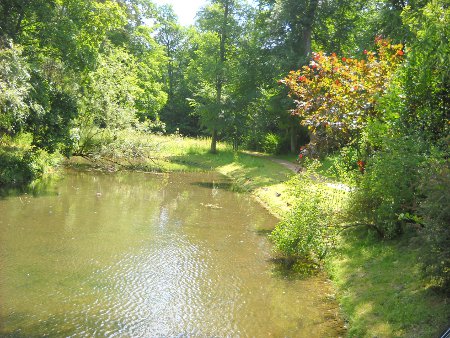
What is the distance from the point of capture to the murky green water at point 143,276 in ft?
21.6

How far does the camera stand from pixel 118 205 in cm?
1463

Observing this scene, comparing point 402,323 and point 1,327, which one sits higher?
point 402,323

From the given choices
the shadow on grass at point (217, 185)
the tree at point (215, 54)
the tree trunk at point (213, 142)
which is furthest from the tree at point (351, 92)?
the tree trunk at point (213, 142)

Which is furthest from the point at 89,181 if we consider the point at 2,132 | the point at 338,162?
the point at 338,162

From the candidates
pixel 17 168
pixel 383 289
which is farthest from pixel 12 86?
pixel 383 289

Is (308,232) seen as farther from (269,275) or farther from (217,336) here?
(217,336)

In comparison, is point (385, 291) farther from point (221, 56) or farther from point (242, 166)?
point (221, 56)

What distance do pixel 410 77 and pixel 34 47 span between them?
14.3 meters

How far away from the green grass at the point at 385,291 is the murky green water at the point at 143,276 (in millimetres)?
473

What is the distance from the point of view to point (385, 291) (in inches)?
275

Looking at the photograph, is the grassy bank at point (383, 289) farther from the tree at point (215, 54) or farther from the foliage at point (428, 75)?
the tree at point (215, 54)

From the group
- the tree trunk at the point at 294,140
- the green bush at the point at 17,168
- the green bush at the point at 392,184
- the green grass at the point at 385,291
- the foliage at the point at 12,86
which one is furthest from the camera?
the tree trunk at the point at 294,140

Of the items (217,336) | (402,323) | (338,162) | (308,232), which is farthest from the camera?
(338,162)

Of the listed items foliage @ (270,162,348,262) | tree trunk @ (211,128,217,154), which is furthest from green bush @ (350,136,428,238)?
tree trunk @ (211,128,217,154)
